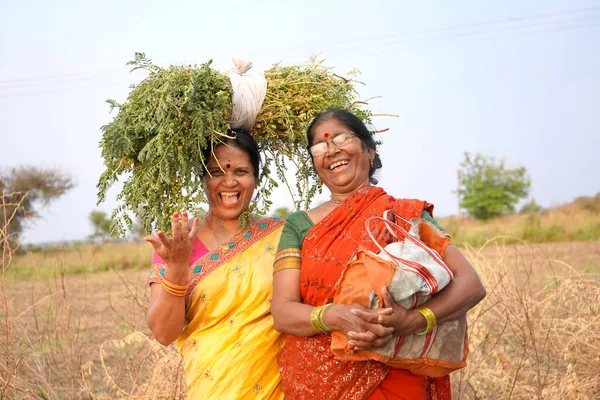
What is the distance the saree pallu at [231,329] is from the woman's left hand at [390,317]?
832mm

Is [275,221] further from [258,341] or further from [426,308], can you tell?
[426,308]

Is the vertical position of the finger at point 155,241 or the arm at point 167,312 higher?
the finger at point 155,241

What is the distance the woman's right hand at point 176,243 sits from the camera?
272 cm

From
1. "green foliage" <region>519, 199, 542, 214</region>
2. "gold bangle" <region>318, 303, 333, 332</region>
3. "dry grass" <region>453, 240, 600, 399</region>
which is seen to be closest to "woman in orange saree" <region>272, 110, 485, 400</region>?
"gold bangle" <region>318, 303, 333, 332</region>

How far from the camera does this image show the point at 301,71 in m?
3.36

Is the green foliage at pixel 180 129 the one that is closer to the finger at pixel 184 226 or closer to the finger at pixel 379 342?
the finger at pixel 184 226

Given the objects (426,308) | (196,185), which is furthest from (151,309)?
(426,308)

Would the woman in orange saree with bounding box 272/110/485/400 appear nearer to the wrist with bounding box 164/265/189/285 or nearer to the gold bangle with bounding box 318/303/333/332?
the gold bangle with bounding box 318/303/333/332

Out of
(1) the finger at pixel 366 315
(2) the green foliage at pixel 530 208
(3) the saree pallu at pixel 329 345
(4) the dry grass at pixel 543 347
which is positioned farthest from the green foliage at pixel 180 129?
(2) the green foliage at pixel 530 208

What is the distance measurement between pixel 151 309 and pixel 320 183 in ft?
3.66

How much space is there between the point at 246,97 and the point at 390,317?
1.39 metres

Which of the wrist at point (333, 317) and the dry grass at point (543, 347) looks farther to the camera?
the dry grass at point (543, 347)

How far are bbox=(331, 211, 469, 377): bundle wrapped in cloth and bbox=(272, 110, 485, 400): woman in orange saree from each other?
5 cm

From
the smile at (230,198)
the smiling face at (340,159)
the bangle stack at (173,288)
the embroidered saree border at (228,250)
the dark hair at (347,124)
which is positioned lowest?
the bangle stack at (173,288)
